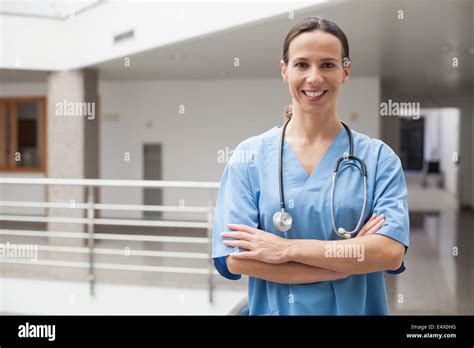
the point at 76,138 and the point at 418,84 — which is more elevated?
the point at 418,84

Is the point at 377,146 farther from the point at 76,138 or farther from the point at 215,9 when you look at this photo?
the point at 76,138

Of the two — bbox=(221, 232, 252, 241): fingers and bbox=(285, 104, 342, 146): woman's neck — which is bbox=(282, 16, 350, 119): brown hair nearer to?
bbox=(285, 104, 342, 146): woman's neck

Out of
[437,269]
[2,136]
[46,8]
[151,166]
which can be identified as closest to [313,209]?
[437,269]

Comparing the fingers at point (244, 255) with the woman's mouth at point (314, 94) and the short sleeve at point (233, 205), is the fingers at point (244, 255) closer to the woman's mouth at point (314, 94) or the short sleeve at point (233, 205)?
the short sleeve at point (233, 205)

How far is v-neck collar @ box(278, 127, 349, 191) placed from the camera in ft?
3.29

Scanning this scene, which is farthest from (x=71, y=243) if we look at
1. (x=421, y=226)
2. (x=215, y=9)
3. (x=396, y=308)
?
(x=421, y=226)

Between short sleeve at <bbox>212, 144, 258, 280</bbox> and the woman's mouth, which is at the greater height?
the woman's mouth

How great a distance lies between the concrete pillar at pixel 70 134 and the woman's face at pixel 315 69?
4474 millimetres

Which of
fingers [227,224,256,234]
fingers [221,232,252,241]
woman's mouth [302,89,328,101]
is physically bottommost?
fingers [221,232,252,241]

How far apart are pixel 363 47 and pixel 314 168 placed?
3700 millimetres

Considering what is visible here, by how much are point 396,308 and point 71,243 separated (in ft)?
10.7

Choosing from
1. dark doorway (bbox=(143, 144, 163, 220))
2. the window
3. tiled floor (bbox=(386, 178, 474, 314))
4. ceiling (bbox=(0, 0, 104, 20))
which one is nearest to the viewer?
tiled floor (bbox=(386, 178, 474, 314))

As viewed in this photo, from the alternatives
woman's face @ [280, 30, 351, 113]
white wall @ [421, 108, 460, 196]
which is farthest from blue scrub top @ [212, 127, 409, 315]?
white wall @ [421, 108, 460, 196]
